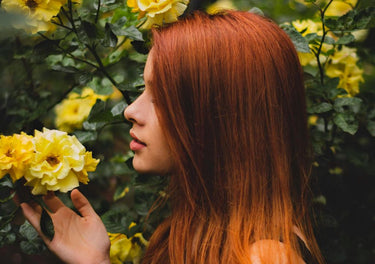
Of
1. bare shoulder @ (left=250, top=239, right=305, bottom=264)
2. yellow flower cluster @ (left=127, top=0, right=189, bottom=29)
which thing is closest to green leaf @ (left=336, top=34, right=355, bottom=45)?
yellow flower cluster @ (left=127, top=0, right=189, bottom=29)

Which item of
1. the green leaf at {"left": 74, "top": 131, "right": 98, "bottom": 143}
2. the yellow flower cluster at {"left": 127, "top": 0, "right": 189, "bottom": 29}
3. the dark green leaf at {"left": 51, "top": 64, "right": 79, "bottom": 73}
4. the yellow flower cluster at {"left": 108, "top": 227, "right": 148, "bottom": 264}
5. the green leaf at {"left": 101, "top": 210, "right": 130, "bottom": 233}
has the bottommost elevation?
the yellow flower cluster at {"left": 108, "top": 227, "right": 148, "bottom": 264}

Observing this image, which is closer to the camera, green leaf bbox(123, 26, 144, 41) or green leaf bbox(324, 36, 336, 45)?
green leaf bbox(123, 26, 144, 41)

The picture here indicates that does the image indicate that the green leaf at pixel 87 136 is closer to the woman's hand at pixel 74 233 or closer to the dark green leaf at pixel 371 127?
the woman's hand at pixel 74 233

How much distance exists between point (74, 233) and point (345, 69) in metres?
1.11

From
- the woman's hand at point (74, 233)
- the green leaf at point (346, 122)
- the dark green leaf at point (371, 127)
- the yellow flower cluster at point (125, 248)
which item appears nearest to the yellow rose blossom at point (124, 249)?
the yellow flower cluster at point (125, 248)

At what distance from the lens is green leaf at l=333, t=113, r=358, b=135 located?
1.40 metres

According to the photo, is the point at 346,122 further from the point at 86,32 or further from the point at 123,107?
the point at 86,32

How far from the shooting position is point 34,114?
5.17 ft

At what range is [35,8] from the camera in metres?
1.15

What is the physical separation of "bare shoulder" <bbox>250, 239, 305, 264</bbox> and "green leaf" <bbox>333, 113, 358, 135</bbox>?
50 centimetres

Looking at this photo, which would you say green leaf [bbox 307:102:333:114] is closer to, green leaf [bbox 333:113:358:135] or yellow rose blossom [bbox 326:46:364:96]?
green leaf [bbox 333:113:358:135]

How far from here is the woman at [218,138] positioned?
1.16 m

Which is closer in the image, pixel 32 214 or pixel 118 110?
pixel 32 214

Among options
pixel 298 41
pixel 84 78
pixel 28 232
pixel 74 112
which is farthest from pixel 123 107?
pixel 298 41
